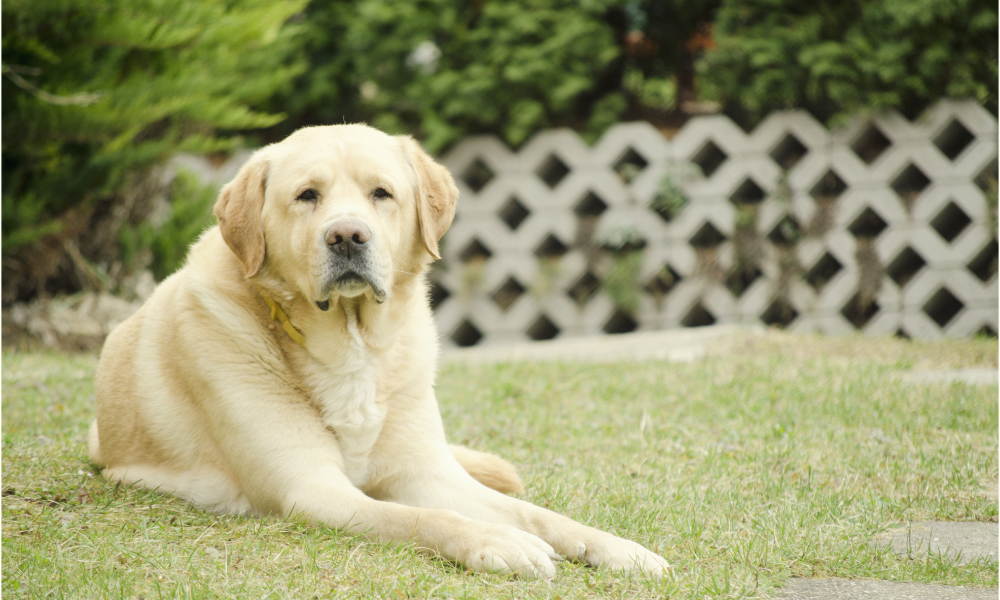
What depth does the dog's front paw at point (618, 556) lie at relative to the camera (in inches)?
79.8

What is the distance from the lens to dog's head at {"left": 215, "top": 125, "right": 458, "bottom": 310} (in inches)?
93.7

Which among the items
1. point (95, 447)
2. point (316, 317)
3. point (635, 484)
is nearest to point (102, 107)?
point (95, 447)

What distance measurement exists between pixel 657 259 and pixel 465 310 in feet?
5.58

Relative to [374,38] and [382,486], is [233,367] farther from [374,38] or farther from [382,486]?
[374,38]

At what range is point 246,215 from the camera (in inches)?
98.8

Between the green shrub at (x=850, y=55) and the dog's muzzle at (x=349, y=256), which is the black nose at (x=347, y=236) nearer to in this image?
the dog's muzzle at (x=349, y=256)

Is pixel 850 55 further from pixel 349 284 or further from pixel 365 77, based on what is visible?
pixel 349 284

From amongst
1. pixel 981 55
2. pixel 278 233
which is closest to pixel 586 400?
pixel 278 233

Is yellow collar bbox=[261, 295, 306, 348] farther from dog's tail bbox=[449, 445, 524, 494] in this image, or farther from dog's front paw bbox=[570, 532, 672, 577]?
dog's front paw bbox=[570, 532, 672, 577]

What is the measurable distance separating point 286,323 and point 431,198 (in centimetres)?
64

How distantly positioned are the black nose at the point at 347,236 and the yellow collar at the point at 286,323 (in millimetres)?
313

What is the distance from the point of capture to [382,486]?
254cm

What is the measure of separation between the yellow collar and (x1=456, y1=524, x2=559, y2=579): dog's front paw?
0.84m

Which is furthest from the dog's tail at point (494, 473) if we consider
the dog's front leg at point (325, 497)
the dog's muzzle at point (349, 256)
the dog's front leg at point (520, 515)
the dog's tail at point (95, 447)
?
the dog's tail at point (95, 447)
